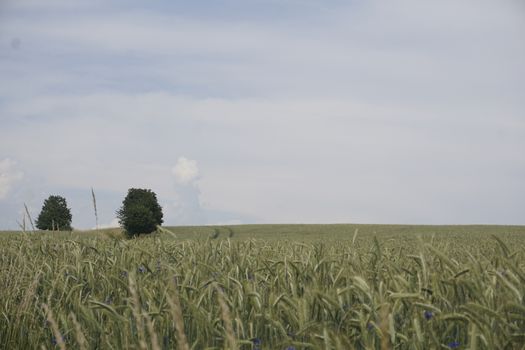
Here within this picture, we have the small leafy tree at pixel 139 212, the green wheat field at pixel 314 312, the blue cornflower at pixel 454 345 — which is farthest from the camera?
the small leafy tree at pixel 139 212

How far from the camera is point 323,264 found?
15.7 feet

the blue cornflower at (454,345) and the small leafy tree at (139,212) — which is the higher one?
the small leafy tree at (139,212)

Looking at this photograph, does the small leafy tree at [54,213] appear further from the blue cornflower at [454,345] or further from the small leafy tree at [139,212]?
the blue cornflower at [454,345]

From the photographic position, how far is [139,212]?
4225 centimetres

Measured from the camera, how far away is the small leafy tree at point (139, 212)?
42094mm

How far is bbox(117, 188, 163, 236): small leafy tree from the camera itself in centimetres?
4209

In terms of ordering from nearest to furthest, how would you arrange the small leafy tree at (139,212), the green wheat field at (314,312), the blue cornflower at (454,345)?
the green wheat field at (314,312), the blue cornflower at (454,345), the small leafy tree at (139,212)

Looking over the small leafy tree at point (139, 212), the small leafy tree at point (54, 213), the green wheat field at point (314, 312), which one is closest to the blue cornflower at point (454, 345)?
the green wheat field at point (314, 312)

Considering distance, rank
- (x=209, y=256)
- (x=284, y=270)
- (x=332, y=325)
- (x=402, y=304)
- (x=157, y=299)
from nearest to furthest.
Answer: (x=332, y=325), (x=402, y=304), (x=157, y=299), (x=284, y=270), (x=209, y=256)

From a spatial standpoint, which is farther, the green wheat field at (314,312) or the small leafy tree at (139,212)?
the small leafy tree at (139,212)

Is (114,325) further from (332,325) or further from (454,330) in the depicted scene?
(454,330)

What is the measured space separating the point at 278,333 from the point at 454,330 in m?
1.20

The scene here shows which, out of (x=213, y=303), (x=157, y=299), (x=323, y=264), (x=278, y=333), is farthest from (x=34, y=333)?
(x=323, y=264)

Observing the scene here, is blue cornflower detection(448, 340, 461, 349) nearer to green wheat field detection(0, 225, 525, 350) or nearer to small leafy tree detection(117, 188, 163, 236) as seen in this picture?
green wheat field detection(0, 225, 525, 350)
